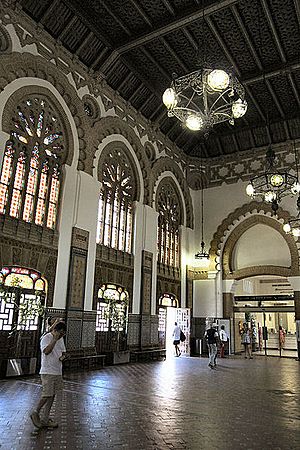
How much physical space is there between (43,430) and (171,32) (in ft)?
36.2

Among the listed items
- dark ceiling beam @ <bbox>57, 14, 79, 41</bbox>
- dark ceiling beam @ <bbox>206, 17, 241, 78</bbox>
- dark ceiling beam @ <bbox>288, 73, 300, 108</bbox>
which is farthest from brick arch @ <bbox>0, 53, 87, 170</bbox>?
dark ceiling beam @ <bbox>288, 73, 300, 108</bbox>

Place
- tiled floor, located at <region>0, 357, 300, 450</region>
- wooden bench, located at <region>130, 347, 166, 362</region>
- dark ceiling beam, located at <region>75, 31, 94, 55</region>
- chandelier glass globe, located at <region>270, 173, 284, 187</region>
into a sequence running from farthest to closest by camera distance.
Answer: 1. wooden bench, located at <region>130, 347, 166, 362</region>
2. dark ceiling beam, located at <region>75, 31, 94, 55</region>
3. chandelier glass globe, located at <region>270, 173, 284, 187</region>
4. tiled floor, located at <region>0, 357, 300, 450</region>

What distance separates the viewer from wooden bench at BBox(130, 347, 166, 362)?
1275cm

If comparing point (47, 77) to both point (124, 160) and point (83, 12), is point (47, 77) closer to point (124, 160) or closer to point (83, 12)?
point (83, 12)

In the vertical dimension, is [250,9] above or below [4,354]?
above

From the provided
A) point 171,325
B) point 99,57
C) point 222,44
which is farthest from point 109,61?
point 171,325

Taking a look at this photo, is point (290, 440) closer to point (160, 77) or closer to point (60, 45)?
point (60, 45)

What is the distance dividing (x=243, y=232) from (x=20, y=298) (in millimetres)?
10503

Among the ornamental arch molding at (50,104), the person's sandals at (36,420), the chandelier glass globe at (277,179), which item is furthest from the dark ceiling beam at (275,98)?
the person's sandals at (36,420)

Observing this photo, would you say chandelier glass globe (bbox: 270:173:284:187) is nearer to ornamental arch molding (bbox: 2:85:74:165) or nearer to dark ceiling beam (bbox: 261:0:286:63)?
dark ceiling beam (bbox: 261:0:286:63)

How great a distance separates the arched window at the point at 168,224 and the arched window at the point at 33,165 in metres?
5.52

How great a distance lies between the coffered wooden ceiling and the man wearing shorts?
21.7ft

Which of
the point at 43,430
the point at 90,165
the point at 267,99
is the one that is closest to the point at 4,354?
the point at 43,430

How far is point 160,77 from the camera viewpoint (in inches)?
542
